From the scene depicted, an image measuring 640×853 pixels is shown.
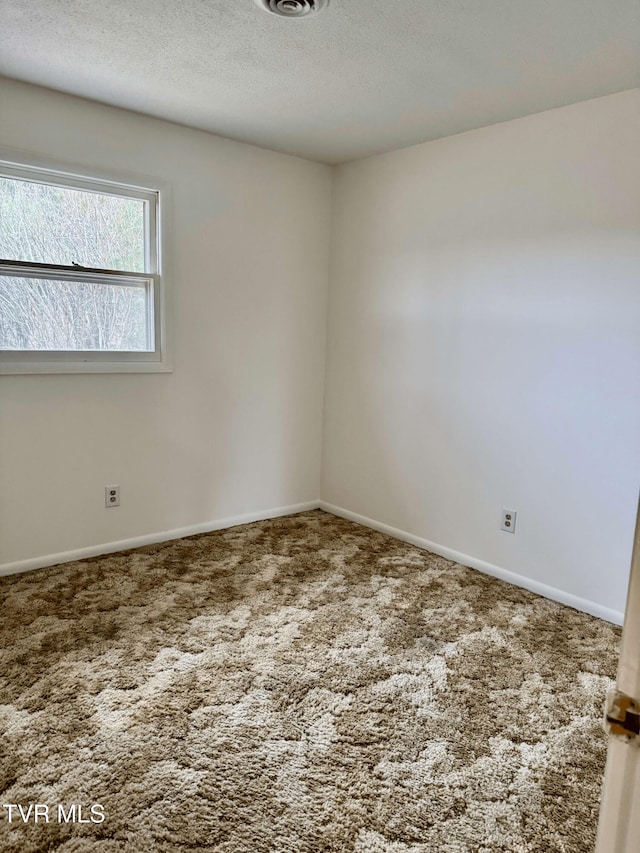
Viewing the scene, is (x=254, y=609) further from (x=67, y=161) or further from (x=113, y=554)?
(x=67, y=161)

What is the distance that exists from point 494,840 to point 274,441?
275 centimetres

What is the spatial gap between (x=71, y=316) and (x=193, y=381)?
2.55 feet

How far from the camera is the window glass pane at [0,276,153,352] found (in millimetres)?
2855

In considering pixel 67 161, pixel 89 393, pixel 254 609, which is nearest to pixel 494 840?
pixel 254 609

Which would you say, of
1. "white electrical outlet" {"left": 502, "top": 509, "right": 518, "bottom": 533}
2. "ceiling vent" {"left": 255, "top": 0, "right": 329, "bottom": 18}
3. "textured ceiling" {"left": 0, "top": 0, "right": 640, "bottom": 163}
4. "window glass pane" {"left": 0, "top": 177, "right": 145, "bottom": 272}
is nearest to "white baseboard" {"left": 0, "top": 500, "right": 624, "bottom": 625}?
"white electrical outlet" {"left": 502, "top": 509, "right": 518, "bottom": 533}

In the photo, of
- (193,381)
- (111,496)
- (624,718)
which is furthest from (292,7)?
(111,496)

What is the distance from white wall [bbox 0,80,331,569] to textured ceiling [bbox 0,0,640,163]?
0.26 meters

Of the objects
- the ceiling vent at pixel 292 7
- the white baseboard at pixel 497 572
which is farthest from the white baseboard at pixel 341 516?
the ceiling vent at pixel 292 7

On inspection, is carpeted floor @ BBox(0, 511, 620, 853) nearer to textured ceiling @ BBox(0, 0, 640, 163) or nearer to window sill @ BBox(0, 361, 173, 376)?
window sill @ BBox(0, 361, 173, 376)

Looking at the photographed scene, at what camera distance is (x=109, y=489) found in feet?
10.7

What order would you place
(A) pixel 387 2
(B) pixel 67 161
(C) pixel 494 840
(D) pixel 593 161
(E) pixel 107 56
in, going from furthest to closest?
(B) pixel 67 161, (D) pixel 593 161, (E) pixel 107 56, (A) pixel 387 2, (C) pixel 494 840

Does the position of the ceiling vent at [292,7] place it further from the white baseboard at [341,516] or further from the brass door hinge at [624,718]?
the white baseboard at [341,516]

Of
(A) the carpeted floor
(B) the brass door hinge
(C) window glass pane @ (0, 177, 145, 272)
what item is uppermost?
(C) window glass pane @ (0, 177, 145, 272)

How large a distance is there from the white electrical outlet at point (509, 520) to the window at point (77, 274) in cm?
210
